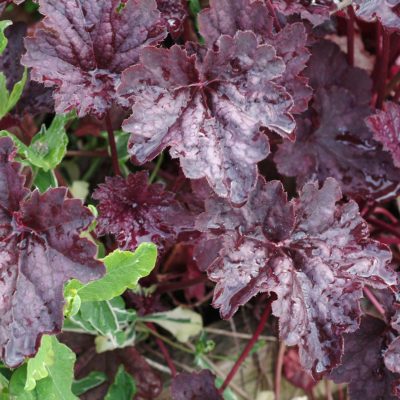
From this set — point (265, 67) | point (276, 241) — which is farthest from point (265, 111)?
point (276, 241)

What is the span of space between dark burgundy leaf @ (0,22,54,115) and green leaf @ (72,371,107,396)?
0.49 m

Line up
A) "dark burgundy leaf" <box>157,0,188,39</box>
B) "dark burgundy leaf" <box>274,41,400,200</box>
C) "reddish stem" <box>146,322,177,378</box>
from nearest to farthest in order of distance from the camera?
"dark burgundy leaf" <box>157,0,188,39</box>
"dark burgundy leaf" <box>274,41,400,200</box>
"reddish stem" <box>146,322,177,378</box>

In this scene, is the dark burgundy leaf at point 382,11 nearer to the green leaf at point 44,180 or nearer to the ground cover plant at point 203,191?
the ground cover plant at point 203,191

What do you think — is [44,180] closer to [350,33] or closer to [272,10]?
[272,10]

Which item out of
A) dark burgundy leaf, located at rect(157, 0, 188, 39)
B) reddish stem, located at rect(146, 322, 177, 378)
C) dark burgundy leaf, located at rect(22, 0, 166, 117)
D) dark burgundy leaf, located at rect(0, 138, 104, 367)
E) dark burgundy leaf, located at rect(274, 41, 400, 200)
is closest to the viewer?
dark burgundy leaf, located at rect(0, 138, 104, 367)

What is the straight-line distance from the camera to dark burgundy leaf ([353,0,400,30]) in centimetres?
100

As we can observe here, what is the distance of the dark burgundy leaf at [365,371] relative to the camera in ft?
3.55

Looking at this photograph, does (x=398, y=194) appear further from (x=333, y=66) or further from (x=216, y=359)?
(x=216, y=359)

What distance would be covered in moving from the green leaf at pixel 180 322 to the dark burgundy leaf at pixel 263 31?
0.52 metres

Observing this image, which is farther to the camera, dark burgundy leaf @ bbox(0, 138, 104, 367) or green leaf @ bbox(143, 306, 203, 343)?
green leaf @ bbox(143, 306, 203, 343)

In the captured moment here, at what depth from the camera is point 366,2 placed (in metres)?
1.01

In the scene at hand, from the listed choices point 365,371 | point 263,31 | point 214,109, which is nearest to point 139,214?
point 214,109

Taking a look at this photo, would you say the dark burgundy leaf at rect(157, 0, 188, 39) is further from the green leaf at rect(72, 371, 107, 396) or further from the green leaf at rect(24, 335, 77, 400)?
the green leaf at rect(72, 371, 107, 396)

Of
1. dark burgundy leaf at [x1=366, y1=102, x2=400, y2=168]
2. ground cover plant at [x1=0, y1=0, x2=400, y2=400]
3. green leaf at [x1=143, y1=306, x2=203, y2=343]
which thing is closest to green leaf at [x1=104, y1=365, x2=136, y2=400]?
ground cover plant at [x1=0, y1=0, x2=400, y2=400]
